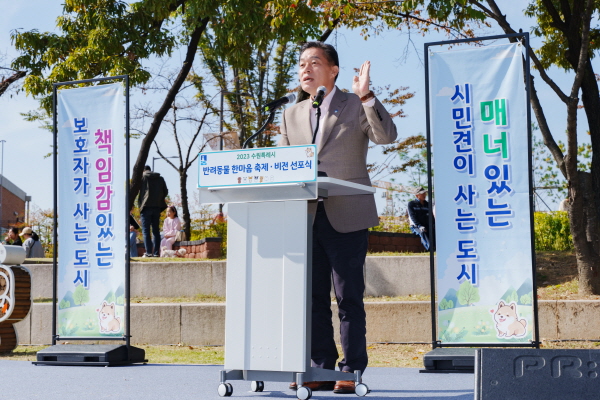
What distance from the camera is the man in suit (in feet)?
12.5

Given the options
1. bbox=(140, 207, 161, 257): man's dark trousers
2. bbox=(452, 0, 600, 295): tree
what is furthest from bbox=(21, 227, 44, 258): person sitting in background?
bbox=(452, 0, 600, 295): tree

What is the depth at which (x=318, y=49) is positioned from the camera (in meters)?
3.92

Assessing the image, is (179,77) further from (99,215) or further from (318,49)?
(318,49)

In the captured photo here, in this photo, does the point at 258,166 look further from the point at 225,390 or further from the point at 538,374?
the point at 538,374

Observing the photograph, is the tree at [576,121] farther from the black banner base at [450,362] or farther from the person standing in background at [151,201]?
the person standing in background at [151,201]

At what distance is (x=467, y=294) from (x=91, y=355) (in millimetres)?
3094

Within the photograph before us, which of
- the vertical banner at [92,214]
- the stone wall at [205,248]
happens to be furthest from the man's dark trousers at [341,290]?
the stone wall at [205,248]

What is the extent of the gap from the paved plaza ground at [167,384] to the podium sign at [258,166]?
1.14 metres

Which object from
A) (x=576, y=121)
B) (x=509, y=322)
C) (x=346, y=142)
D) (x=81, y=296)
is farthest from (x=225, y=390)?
(x=576, y=121)

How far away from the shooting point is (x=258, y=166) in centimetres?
346

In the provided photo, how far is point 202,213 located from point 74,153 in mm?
17574

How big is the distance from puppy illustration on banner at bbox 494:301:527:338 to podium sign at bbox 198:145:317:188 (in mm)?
2793

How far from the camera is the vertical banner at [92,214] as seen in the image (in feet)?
20.3

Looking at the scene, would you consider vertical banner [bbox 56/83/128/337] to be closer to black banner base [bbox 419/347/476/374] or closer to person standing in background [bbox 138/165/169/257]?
black banner base [bbox 419/347/476/374]
